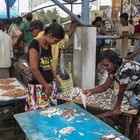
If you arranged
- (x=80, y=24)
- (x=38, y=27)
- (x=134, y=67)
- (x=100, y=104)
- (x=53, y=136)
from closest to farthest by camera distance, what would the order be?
(x=53, y=136)
(x=134, y=67)
(x=100, y=104)
(x=38, y=27)
(x=80, y=24)

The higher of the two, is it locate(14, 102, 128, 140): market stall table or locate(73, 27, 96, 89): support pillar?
locate(73, 27, 96, 89): support pillar

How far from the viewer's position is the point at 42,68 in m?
3.66

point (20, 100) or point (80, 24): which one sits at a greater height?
point (80, 24)

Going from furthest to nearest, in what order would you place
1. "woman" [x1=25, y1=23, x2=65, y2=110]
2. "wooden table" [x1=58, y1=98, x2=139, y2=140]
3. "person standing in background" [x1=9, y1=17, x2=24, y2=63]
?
"person standing in background" [x1=9, y1=17, x2=24, y2=63] < "wooden table" [x1=58, y1=98, x2=139, y2=140] < "woman" [x1=25, y1=23, x2=65, y2=110]

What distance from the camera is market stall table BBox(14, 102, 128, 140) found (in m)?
2.72

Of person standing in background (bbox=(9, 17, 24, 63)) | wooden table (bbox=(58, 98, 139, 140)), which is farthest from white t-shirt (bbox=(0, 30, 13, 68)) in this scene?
wooden table (bbox=(58, 98, 139, 140))

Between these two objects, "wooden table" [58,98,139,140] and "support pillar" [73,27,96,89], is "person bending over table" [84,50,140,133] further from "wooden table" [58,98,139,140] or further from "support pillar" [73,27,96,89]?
"support pillar" [73,27,96,89]

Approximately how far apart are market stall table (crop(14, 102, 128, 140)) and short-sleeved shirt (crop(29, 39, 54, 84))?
1.79 feet

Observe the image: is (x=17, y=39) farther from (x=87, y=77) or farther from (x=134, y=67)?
(x=134, y=67)

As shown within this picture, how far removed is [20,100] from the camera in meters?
4.65

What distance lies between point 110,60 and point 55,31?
79 centimetres

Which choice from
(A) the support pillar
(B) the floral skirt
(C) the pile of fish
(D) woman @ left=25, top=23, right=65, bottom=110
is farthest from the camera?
(A) the support pillar

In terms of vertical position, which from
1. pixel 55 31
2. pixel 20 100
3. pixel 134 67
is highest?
pixel 55 31

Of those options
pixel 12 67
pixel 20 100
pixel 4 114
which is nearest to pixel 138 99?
pixel 20 100
